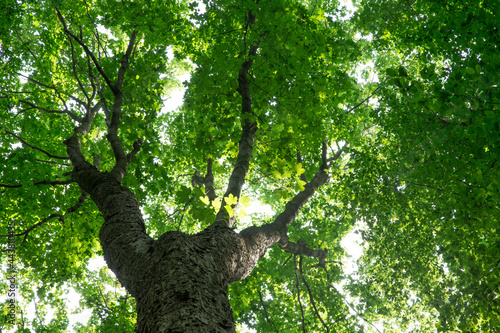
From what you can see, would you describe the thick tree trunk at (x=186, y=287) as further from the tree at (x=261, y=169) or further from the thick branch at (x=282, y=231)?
the thick branch at (x=282, y=231)

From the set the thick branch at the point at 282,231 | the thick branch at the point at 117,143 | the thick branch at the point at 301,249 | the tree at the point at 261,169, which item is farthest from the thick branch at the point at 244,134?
the thick branch at the point at 301,249

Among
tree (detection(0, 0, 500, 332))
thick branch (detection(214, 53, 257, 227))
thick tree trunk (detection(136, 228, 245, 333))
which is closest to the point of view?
thick tree trunk (detection(136, 228, 245, 333))

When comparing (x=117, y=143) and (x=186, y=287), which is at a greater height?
(x=117, y=143)

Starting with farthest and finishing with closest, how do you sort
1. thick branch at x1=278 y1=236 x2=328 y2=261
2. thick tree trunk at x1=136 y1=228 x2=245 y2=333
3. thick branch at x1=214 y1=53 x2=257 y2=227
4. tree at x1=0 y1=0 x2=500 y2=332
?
1. thick branch at x1=278 y1=236 x2=328 y2=261
2. thick branch at x1=214 y1=53 x2=257 y2=227
3. tree at x1=0 y1=0 x2=500 y2=332
4. thick tree trunk at x1=136 y1=228 x2=245 y2=333

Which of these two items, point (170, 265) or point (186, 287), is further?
point (170, 265)

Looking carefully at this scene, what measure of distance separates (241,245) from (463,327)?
11.1 feet

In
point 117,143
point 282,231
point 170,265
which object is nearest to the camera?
point 170,265

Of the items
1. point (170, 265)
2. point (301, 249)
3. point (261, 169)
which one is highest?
point (261, 169)

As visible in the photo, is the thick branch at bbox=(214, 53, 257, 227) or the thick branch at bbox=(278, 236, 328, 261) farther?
the thick branch at bbox=(278, 236, 328, 261)

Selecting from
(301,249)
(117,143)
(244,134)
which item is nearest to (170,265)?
(117,143)

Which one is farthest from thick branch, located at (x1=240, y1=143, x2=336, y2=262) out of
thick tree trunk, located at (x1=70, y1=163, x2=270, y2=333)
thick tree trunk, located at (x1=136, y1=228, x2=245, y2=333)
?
thick tree trunk, located at (x1=136, y1=228, x2=245, y2=333)

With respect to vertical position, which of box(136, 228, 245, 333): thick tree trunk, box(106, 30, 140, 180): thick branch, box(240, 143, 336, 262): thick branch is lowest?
box(136, 228, 245, 333): thick tree trunk

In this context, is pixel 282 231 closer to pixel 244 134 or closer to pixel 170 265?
pixel 244 134

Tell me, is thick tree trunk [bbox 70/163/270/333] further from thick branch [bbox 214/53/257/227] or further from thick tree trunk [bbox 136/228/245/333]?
thick branch [bbox 214/53/257/227]
